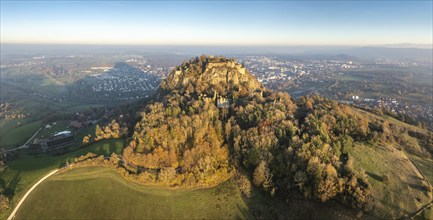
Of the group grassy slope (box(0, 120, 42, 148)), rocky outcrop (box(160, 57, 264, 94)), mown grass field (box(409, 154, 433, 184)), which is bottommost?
grassy slope (box(0, 120, 42, 148))

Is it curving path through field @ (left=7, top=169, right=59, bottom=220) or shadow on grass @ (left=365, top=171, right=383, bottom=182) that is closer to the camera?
curving path through field @ (left=7, top=169, right=59, bottom=220)

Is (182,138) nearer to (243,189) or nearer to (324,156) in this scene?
(243,189)

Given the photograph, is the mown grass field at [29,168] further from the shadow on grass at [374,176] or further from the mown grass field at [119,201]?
the shadow on grass at [374,176]

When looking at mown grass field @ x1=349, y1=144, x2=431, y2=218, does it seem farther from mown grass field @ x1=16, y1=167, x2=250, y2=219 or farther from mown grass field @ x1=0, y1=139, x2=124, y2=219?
mown grass field @ x1=0, y1=139, x2=124, y2=219

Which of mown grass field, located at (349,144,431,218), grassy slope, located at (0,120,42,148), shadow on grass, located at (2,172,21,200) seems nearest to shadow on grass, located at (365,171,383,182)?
mown grass field, located at (349,144,431,218)

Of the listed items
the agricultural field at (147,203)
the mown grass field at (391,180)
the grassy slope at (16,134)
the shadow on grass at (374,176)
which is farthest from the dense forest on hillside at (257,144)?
the grassy slope at (16,134)

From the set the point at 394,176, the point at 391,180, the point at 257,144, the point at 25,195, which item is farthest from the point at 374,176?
the point at 25,195

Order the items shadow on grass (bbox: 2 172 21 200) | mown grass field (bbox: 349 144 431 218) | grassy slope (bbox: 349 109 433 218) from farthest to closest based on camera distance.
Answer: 1. shadow on grass (bbox: 2 172 21 200)
2. grassy slope (bbox: 349 109 433 218)
3. mown grass field (bbox: 349 144 431 218)

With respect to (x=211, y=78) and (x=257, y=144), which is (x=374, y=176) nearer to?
(x=257, y=144)
